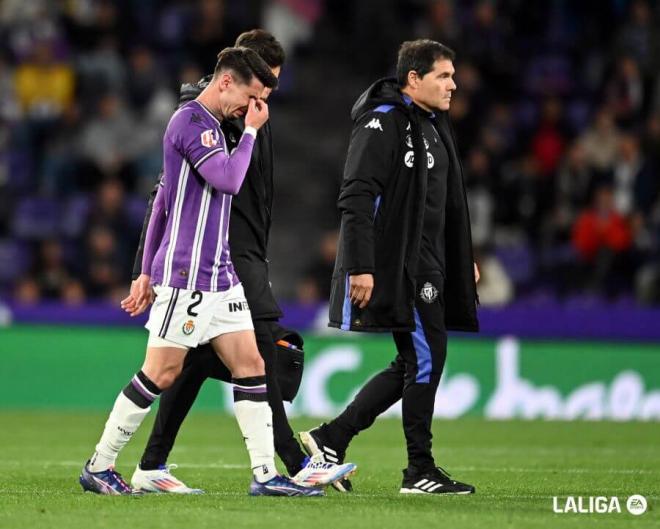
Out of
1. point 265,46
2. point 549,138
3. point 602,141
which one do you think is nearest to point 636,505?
point 265,46

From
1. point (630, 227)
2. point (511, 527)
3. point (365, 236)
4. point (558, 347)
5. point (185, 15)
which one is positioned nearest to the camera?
point (511, 527)

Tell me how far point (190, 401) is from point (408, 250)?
1.30m

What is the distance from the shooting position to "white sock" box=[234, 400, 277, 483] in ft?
23.4

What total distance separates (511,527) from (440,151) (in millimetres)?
2420

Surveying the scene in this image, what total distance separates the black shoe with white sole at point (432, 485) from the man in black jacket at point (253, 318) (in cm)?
47

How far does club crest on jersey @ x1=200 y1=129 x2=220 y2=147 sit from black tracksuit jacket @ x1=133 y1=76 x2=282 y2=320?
1.42 feet

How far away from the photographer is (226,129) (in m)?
7.45

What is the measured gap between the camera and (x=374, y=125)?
303 inches

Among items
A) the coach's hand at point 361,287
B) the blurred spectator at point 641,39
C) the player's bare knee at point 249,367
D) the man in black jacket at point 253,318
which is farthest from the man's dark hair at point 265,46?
the blurred spectator at point 641,39

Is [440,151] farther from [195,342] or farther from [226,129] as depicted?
[195,342]

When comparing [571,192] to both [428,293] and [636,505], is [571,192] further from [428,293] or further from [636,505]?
[636,505]

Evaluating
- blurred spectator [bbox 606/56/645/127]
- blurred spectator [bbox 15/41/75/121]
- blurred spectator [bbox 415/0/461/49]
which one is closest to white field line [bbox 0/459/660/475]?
blurred spectator [bbox 606/56/645/127]

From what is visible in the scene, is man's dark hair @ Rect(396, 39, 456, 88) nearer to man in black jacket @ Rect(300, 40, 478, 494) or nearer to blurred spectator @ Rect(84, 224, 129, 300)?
man in black jacket @ Rect(300, 40, 478, 494)

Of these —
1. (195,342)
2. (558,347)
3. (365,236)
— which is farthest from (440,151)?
(558,347)
